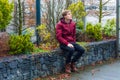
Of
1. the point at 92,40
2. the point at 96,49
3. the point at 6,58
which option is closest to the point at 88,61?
A: the point at 96,49

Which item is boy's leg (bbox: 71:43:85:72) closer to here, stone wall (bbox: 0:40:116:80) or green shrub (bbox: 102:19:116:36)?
stone wall (bbox: 0:40:116:80)

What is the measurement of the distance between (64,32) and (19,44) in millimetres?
1203

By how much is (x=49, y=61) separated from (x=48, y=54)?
6.7 inches

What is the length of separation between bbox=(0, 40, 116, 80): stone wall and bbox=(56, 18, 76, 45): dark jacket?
31cm

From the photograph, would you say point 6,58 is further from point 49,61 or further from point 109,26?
point 109,26

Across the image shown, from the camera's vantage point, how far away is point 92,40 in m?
10.7

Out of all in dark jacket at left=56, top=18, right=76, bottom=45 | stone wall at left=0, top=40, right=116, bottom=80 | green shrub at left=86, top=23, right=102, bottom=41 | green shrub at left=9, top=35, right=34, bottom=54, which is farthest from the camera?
green shrub at left=86, top=23, right=102, bottom=41

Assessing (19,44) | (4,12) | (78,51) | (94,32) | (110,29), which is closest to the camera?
(19,44)

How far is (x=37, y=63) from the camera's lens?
26.5ft

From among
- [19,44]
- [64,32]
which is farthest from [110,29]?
[19,44]

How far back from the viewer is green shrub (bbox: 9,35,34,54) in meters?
8.03

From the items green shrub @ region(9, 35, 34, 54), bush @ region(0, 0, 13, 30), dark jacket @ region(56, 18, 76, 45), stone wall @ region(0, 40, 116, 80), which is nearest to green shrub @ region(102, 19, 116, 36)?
stone wall @ region(0, 40, 116, 80)

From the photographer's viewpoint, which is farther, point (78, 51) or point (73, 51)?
point (78, 51)

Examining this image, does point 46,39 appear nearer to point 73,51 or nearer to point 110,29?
point 73,51
